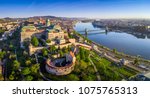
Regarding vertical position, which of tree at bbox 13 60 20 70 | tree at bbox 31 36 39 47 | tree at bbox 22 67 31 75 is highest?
tree at bbox 31 36 39 47

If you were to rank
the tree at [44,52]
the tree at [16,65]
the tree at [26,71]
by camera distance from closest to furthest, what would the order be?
1. the tree at [26,71]
2. the tree at [16,65]
3. the tree at [44,52]

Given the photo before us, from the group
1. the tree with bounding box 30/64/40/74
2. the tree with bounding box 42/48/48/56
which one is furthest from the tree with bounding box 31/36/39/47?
the tree with bounding box 30/64/40/74

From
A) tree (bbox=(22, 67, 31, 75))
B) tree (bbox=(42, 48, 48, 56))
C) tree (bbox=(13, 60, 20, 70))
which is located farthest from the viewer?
tree (bbox=(42, 48, 48, 56))

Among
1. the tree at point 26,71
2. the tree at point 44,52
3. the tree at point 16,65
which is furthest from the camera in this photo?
the tree at point 44,52

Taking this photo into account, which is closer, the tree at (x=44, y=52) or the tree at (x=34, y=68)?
the tree at (x=34, y=68)

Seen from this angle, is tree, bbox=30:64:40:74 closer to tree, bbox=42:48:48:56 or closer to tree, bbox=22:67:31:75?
tree, bbox=22:67:31:75

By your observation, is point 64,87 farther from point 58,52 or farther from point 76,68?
point 58,52

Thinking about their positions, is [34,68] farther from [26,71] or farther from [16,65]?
[16,65]

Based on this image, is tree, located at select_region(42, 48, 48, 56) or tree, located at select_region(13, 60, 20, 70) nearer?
tree, located at select_region(13, 60, 20, 70)

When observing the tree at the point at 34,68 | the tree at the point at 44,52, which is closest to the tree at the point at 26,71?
the tree at the point at 34,68

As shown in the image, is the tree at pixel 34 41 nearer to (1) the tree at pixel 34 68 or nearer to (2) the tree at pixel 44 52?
(2) the tree at pixel 44 52

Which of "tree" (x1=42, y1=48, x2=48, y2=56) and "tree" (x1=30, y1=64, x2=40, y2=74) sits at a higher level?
"tree" (x1=42, y1=48, x2=48, y2=56)

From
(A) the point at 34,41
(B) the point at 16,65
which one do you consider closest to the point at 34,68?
(B) the point at 16,65
